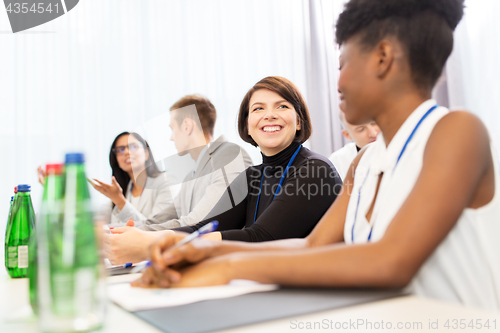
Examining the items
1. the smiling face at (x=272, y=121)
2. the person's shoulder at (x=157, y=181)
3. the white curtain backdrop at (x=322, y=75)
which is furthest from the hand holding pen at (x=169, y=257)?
the white curtain backdrop at (x=322, y=75)

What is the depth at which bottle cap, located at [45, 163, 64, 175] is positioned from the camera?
1.43 feet

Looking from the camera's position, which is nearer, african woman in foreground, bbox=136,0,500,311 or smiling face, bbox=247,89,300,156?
african woman in foreground, bbox=136,0,500,311

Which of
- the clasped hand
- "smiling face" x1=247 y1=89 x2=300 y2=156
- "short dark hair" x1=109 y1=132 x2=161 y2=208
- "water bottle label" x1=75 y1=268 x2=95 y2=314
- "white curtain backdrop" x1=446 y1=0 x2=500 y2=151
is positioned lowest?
the clasped hand

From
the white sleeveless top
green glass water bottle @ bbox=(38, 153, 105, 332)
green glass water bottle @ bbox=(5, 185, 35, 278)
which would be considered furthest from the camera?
green glass water bottle @ bbox=(5, 185, 35, 278)

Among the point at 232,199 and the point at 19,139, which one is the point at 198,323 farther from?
the point at 19,139

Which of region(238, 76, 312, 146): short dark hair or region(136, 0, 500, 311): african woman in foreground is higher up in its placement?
region(238, 76, 312, 146): short dark hair

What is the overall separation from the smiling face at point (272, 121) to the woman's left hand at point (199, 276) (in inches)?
37.3

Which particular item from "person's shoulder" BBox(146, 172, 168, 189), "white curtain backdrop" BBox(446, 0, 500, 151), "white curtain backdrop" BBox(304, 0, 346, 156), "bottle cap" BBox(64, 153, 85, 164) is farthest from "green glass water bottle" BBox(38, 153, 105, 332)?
"white curtain backdrop" BBox(304, 0, 346, 156)

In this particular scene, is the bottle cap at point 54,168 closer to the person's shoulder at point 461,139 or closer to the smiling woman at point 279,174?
the person's shoulder at point 461,139

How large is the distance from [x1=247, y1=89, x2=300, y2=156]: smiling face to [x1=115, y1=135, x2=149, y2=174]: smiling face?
1.02m

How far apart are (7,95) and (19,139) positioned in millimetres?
297

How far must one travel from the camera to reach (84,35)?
111 inches

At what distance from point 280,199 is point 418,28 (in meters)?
0.71

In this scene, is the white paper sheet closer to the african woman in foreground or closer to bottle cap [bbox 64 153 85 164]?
the african woman in foreground
